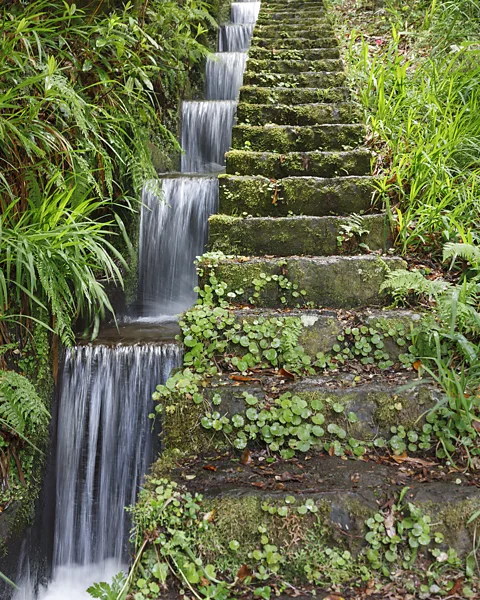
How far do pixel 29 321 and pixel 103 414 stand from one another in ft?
2.50

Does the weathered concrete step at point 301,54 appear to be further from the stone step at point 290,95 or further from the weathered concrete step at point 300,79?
the stone step at point 290,95

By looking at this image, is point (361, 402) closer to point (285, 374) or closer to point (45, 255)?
point (285, 374)

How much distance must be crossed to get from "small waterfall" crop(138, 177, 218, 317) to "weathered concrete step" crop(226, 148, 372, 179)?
655 millimetres

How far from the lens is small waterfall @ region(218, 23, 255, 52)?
770cm

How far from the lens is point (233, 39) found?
25.5ft

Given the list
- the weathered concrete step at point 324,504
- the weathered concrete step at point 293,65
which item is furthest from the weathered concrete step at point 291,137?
the weathered concrete step at point 324,504

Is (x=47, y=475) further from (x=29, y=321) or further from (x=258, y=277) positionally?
(x=258, y=277)

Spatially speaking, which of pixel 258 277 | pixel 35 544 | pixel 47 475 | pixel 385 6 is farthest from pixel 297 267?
pixel 385 6

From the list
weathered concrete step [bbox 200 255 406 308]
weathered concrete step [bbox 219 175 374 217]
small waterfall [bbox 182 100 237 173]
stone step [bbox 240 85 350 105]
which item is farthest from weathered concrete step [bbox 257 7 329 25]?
weathered concrete step [bbox 200 255 406 308]

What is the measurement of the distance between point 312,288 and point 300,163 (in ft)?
4.34

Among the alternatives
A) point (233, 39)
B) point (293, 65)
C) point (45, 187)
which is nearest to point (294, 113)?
point (293, 65)

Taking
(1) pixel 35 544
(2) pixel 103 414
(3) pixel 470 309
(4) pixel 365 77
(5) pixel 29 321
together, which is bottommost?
(1) pixel 35 544

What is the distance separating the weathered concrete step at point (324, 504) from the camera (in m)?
1.91

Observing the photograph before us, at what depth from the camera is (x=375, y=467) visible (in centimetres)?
215
